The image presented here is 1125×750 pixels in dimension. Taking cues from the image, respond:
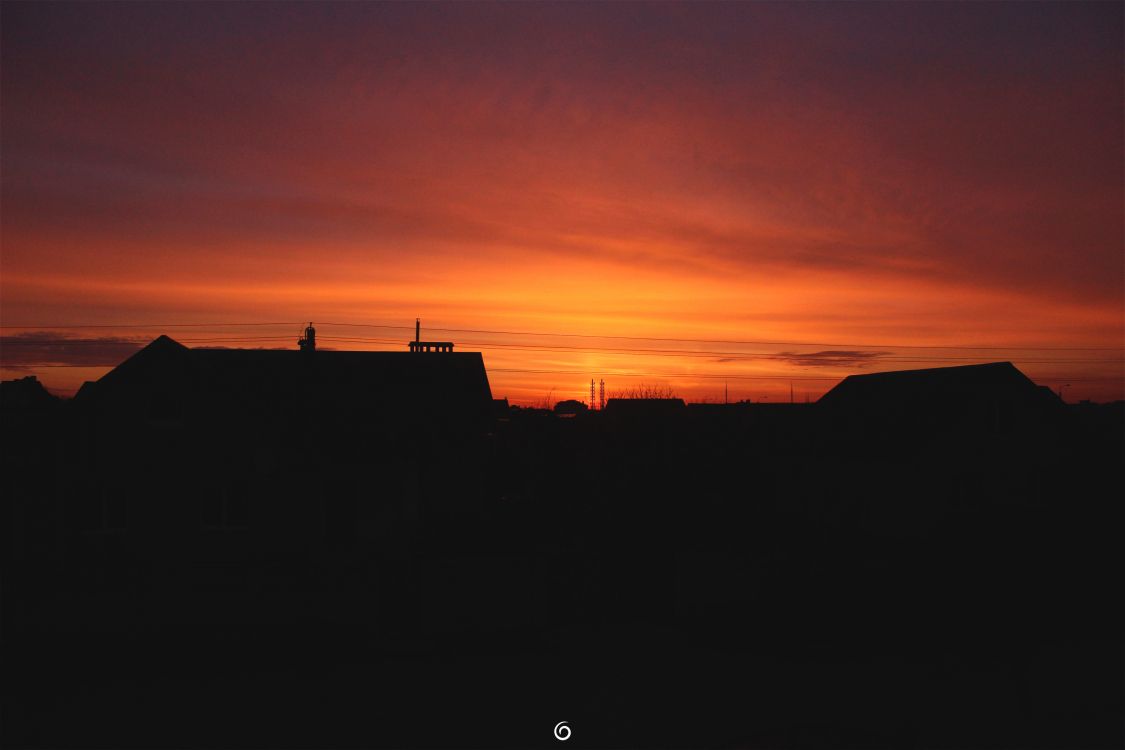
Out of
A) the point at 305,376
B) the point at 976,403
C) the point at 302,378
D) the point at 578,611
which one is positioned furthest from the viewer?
the point at 976,403

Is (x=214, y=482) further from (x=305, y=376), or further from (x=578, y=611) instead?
(x=578, y=611)

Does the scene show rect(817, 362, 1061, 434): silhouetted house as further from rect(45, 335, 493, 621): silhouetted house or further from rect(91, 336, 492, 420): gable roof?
rect(45, 335, 493, 621): silhouetted house

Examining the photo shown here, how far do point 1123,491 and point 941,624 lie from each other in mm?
13548

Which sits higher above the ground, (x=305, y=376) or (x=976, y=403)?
(x=305, y=376)

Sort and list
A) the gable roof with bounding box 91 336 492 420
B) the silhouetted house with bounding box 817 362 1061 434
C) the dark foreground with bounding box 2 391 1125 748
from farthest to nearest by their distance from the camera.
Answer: the silhouetted house with bounding box 817 362 1061 434, the gable roof with bounding box 91 336 492 420, the dark foreground with bounding box 2 391 1125 748

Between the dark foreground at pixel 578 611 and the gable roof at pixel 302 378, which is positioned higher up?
the gable roof at pixel 302 378

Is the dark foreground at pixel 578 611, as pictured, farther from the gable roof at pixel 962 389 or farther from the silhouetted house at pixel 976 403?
the gable roof at pixel 962 389

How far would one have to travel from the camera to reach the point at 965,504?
27.0 meters

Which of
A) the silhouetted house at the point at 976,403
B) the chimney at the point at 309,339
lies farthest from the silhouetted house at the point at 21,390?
the silhouetted house at the point at 976,403

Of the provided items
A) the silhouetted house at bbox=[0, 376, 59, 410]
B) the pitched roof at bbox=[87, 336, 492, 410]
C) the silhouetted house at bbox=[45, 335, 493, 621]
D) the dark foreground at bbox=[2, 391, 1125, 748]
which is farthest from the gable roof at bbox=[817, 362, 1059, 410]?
the silhouetted house at bbox=[0, 376, 59, 410]

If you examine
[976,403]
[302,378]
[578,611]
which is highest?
[302,378]

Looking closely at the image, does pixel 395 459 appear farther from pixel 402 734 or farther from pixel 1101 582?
pixel 1101 582

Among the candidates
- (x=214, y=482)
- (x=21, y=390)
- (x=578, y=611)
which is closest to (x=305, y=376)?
(x=214, y=482)

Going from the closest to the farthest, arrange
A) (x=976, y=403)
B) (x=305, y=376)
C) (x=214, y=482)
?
(x=214, y=482) < (x=305, y=376) < (x=976, y=403)
